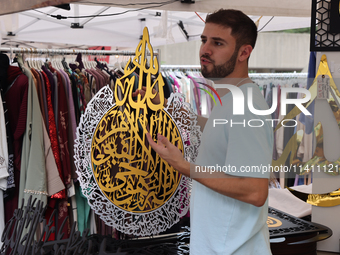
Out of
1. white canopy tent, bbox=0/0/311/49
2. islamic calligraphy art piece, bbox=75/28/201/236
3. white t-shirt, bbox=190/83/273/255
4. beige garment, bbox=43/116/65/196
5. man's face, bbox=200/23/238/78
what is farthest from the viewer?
white canopy tent, bbox=0/0/311/49

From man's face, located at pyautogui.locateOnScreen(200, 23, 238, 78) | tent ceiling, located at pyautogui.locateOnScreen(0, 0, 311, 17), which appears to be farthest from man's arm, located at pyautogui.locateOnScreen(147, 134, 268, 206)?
tent ceiling, located at pyautogui.locateOnScreen(0, 0, 311, 17)

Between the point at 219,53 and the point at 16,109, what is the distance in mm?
1433

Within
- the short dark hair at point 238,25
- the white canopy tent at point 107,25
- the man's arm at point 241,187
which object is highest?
the white canopy tent at point 107,25

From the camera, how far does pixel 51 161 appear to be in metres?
2.06

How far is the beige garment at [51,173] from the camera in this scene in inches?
80.0

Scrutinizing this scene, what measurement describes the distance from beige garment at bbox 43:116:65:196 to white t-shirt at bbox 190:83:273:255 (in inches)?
44.7

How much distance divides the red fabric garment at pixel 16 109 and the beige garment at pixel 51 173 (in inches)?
6.0

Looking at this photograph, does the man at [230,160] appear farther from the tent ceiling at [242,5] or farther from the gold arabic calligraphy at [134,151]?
the tent ceiling at [242,5]

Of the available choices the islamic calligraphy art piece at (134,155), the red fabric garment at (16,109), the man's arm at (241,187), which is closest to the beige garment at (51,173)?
the red fabric garment at (16,109)

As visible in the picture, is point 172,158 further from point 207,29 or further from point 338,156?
point 338,156

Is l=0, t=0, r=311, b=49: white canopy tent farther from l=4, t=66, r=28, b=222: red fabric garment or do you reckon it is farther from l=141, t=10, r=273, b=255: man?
l=141, t=10, r=273, b=255: man

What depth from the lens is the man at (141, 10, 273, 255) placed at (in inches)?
39.5

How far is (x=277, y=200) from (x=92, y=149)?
201 centimetres

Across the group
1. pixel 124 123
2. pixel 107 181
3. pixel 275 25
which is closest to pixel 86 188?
pixel 107 181
